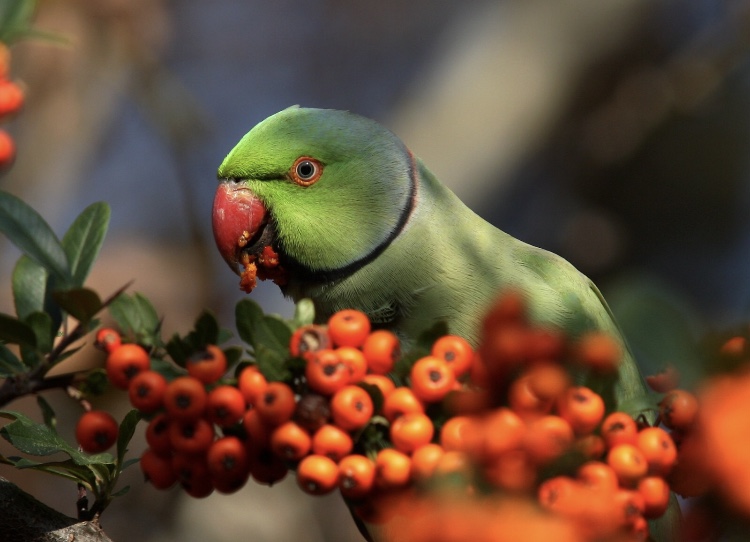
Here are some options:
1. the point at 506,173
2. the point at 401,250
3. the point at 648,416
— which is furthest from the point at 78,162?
the point at 648,416

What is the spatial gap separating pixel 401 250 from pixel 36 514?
1.26m

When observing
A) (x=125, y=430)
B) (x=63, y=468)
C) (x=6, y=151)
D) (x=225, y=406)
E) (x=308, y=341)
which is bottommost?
(x=63, y=468)

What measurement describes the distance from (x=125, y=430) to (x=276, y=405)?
12.5 inches

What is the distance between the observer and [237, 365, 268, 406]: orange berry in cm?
141

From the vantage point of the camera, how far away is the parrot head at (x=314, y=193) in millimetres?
2605

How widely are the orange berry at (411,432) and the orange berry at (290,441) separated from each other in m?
0.14

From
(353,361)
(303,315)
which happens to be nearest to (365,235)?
(303,315)

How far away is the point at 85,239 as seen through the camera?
5.23 ft

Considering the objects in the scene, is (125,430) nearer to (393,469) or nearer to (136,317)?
(136,317)

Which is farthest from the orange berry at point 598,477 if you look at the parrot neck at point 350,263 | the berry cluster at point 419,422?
the parrot neck at point 350,263

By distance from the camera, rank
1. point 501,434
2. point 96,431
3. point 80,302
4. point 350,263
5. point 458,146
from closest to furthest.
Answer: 1. point 501,434
2. point 80,302
3. point 96,431
4. point 350,263
5. point 458,146

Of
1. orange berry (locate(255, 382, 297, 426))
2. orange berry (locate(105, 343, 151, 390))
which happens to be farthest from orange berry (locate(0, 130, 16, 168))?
orange berry (locate(255, 382, 297, 426))

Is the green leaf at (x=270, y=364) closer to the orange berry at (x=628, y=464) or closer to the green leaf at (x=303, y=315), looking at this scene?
the green leaf at (x=303, y=315)

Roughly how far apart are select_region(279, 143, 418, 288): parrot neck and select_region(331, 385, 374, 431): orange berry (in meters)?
1.19
